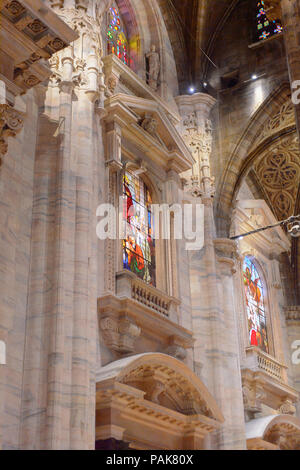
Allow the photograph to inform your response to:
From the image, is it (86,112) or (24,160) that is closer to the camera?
(24,160)

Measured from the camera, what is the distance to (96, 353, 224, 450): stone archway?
1115cm

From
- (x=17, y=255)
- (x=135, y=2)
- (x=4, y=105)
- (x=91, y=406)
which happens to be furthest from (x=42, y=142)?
(x=135, y=2)

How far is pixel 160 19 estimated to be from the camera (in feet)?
58.1

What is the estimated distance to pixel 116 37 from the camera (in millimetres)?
16531

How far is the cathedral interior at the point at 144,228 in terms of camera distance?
9.62m

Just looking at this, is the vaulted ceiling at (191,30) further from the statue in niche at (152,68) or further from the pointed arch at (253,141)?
the pointed arch at (253,141)

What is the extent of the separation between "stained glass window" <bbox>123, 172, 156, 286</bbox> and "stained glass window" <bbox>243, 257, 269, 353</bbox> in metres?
5.73

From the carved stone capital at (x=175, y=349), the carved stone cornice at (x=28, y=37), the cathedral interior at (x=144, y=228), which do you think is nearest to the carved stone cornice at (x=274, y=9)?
the cathedral interior at (x=144, y=228)

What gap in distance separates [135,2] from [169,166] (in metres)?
4.44

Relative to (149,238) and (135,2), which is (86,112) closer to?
(149,238)

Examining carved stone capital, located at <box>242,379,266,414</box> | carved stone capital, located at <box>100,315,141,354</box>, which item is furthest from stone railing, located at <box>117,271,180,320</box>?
carved stone capital, located at <box>242,379,266,414</box>

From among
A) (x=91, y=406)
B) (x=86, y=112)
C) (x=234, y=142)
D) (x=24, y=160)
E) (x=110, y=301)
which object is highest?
(x=234, y=142)

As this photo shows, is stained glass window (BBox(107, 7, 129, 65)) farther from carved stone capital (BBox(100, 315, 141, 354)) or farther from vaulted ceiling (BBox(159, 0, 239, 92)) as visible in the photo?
carved stone capital (BBox(100, 315, 141, 354))

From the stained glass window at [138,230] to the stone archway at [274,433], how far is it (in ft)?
13.5
